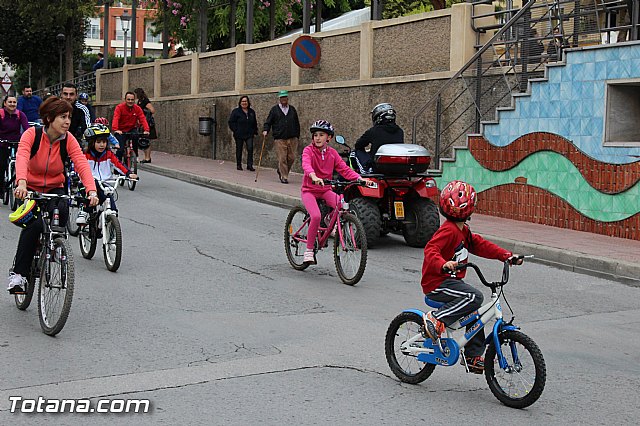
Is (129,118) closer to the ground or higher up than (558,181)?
higher up

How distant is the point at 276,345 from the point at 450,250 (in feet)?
5.82

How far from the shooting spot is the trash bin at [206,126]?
Answer: 2820cm

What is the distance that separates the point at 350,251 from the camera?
392 inches

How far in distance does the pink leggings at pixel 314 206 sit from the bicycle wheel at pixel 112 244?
77.5 inches

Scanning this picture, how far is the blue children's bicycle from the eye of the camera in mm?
5641

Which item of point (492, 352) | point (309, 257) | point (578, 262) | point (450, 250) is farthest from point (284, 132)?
point (492, 352)

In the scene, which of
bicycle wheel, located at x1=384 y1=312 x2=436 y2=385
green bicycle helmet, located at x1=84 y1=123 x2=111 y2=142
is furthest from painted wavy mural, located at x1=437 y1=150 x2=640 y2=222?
bicycle wheel, located at x1=384 y1=312 x2=436 y2=385

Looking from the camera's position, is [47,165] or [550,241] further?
[550,241]

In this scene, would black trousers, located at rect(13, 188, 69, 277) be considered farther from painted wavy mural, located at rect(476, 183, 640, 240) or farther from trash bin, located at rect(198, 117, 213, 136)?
trash bin, located at rect(198, 117, 213, 136)

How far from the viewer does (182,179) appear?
2283 cm

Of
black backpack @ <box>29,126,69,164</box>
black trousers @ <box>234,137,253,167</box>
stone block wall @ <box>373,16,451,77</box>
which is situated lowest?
black trousers @ <box>234,137,253,167</box>

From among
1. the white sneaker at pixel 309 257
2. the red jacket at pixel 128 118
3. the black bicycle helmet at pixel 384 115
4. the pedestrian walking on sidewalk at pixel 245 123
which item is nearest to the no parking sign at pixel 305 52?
the pedestrian walking on sidewalk at pixel 245 123

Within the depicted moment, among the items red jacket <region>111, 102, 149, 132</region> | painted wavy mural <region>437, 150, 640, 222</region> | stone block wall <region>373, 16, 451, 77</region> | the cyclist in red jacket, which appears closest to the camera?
painted wavy mural <region>437, 150, 640, 222</region>

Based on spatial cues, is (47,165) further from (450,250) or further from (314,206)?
(450,250)
